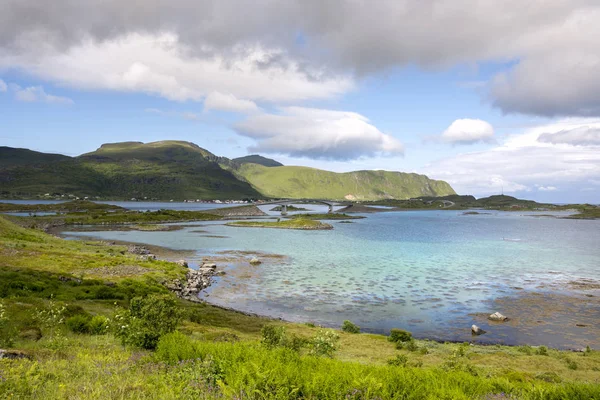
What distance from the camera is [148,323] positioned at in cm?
1720

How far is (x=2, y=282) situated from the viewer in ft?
119

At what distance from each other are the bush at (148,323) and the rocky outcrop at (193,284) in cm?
2903

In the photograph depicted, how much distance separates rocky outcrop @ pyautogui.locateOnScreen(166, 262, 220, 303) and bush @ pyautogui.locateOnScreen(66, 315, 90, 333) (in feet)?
82.8

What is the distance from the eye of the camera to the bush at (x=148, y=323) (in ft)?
54.2

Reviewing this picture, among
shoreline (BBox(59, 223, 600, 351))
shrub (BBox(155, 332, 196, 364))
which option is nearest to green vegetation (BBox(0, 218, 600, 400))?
shrub (BBox(155, 332, 196, 364))

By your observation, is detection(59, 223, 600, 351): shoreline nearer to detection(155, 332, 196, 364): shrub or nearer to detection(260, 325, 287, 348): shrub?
detection(260, 325, 287, 348): shrub

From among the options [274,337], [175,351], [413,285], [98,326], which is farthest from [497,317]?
[98,326]

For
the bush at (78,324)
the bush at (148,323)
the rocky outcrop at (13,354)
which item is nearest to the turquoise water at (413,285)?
the bush at (78,324)

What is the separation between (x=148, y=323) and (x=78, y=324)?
753cm

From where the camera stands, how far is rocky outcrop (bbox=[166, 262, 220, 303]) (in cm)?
5034

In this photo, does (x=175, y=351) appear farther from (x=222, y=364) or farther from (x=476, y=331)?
(x=476, y=331)

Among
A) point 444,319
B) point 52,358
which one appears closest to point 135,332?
point 52,358

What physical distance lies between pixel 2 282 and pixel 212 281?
29371mm

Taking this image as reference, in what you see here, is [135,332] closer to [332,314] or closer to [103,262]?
[332,314]
